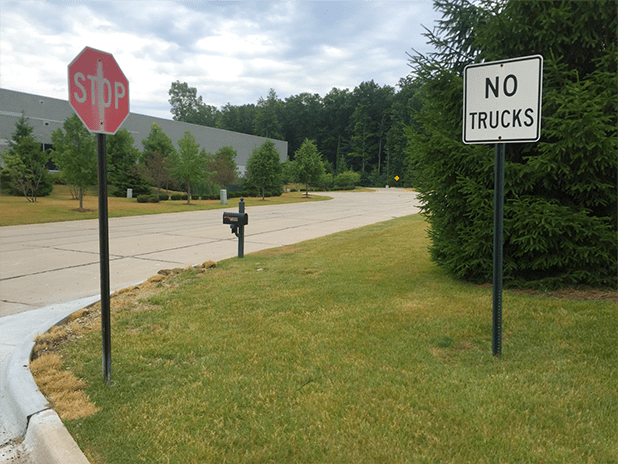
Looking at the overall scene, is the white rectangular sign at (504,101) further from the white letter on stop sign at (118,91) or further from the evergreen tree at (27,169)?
the evergreen tree at (27,169)

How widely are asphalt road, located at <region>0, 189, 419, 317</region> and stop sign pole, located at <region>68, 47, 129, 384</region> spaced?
3.48m

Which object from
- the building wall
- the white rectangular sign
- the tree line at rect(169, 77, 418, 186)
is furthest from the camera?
the tree line at rect(169, 77, 418, 186)

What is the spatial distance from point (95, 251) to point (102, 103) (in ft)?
29.0

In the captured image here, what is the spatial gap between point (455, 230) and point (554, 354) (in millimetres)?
2875

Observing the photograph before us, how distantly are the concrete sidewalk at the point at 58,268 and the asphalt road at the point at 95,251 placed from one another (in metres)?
0.02

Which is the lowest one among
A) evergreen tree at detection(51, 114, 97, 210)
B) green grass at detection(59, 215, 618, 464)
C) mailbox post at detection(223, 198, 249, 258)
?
green grass at detection(59, 215, 618, 464)

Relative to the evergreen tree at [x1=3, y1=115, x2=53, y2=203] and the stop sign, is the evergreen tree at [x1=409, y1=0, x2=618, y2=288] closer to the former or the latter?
the stop sign

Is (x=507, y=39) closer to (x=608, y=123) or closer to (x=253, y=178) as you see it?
(x=608, y=123)

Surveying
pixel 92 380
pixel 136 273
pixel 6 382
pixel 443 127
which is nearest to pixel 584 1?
pixel 443 127

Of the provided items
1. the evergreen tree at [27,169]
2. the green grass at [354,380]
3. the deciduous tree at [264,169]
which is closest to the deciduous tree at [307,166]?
the deciduous tree at [264,169]

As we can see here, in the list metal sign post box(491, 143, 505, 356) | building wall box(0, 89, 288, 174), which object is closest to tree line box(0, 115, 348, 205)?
building wall box(0, 89, 288, 174)

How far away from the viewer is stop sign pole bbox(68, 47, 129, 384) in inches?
143

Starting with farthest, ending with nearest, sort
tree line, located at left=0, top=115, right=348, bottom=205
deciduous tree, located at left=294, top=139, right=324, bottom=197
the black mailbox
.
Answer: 1. deciduous tree, located at left=294, top=139, right=324, bottom=197
2. tree line, located at left=0, top=115, right=348, bottom=205
3. the black mailbox

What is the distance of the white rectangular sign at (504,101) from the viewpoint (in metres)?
3.88
